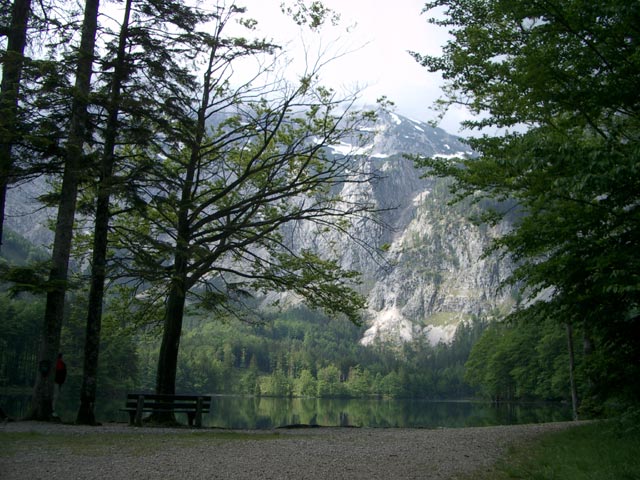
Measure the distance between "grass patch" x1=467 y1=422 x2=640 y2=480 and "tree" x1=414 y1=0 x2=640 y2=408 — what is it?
104cm

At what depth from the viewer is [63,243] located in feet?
46.8

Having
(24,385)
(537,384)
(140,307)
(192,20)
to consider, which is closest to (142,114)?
(192,20)

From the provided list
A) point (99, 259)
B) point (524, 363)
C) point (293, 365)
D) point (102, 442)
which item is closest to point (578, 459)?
point (102, 442)

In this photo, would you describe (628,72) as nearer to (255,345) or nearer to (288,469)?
(288,469)

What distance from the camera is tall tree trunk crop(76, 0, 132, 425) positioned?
45.8ft

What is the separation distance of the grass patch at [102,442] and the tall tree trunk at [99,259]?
3089 mm

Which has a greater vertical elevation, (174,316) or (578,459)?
(174,316)

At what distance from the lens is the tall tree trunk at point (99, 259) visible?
14.0m

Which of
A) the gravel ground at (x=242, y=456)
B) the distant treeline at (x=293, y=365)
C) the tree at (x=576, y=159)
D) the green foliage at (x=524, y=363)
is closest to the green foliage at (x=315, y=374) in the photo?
the distant treeline at (x=293, y=365)

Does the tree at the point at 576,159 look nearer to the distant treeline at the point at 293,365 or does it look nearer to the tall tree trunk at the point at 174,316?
the tall tree trunk at the point at 174,316

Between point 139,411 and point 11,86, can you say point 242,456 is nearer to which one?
point 139,411

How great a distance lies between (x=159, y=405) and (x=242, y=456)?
6992mm

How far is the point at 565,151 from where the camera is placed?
25.5 ft

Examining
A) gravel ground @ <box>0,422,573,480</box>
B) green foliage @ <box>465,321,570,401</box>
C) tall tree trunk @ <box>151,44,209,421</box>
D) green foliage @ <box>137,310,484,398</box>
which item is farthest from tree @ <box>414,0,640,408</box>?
green foliage @ <box>137,310,484,398</box>
